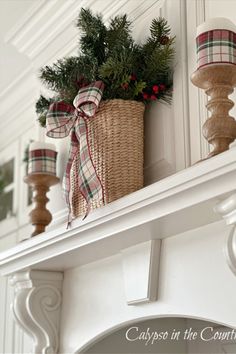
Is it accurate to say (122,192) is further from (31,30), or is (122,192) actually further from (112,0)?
(31,30)

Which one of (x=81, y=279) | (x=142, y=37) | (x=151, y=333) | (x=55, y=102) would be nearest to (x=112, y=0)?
(x=142, y=37)

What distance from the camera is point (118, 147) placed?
1.63 m

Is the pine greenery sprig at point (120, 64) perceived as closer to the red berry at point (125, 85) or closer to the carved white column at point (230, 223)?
the red berry at point (125, 85)

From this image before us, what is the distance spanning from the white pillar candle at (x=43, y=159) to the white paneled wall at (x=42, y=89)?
0.06 metres

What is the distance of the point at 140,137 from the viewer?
1665 millimetres

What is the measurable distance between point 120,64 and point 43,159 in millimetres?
547

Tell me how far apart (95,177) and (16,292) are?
0.68m

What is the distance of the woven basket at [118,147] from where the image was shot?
1.61 meters

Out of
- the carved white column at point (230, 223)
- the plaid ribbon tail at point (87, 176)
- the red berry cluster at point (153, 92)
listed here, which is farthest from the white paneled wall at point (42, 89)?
the carved white column at point (230, 223)

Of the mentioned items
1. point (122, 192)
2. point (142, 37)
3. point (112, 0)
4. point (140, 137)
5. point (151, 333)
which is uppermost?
point (112, 0)

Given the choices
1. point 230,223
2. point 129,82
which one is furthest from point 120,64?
point 230,223

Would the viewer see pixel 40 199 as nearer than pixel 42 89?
Yes

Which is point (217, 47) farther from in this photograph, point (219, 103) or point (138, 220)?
point (138, 220)

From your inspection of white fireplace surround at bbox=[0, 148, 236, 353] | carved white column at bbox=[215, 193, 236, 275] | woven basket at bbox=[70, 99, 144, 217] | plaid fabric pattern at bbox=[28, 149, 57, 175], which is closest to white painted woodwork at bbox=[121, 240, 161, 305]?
white fireplace surround at bbox=[0, 148, 236, 353]
